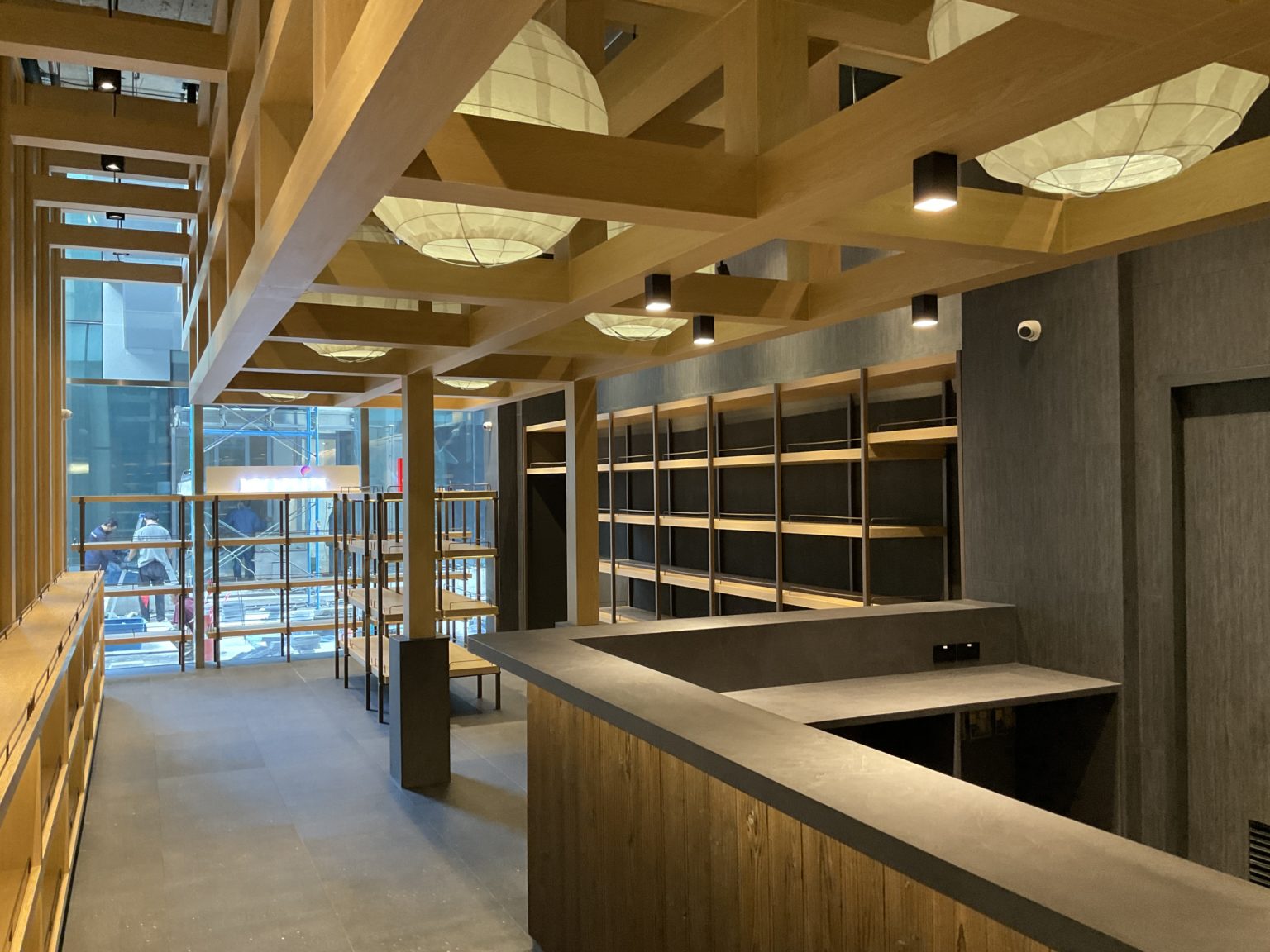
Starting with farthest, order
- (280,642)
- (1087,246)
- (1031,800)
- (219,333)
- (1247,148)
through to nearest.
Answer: (280,642) → (1031,800) → (219,333) → (1087,246) → (1247,148)

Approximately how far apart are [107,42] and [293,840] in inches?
137

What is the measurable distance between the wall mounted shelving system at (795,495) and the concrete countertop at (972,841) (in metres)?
2.60

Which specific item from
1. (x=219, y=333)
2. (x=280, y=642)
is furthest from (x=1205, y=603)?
(x=280, y=642)

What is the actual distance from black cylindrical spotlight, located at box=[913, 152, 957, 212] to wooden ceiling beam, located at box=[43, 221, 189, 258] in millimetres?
4665

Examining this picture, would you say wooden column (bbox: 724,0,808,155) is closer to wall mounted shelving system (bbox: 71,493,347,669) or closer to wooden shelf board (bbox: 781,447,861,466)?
wooden shelf board (bbox: 781,447,861,466)

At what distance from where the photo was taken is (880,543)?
5254 millimetres

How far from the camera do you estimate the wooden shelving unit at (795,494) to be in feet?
15.7

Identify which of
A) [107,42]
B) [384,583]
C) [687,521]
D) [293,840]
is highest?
[107,42]

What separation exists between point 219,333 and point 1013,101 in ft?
9.12

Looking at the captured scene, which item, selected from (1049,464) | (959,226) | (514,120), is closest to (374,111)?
(514,120)

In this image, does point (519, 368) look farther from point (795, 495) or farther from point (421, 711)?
point (795, 495)

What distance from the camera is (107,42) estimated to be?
2.36 metres

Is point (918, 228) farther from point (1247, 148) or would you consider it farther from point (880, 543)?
point (880, 543)

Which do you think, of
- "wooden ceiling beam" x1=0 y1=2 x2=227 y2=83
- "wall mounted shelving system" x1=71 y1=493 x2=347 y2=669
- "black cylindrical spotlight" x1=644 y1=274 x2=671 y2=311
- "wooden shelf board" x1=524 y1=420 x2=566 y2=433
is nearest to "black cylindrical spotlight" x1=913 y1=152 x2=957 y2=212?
"black cylindrical spotlight" x1=644 y1=274 x2=671 y2=311
